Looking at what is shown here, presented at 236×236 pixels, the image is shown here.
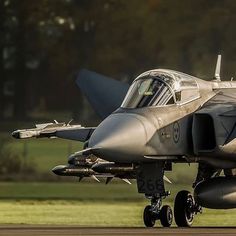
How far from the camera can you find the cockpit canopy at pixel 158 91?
77.2ft

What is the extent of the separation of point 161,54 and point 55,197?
9.66 meters

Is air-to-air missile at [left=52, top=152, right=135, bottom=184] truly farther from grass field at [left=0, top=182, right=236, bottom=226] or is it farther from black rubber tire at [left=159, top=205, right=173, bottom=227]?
black rubber tire at [left=159, top=205, right=173, bottom=227]

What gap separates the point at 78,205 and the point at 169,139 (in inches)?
332

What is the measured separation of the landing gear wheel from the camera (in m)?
24.3

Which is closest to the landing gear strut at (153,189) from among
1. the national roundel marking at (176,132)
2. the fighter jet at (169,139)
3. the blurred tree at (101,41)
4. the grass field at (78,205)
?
the fighter jet at (169,139)

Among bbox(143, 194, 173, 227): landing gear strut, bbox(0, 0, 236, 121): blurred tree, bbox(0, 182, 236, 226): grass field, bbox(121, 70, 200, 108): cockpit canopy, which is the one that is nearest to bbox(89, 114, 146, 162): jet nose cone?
bbox(121, 70, 200, 108): cockpit canopy

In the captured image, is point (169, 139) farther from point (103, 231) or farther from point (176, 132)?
point (103, 231)

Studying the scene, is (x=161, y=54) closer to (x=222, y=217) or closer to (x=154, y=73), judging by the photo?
(x=222, y=217)

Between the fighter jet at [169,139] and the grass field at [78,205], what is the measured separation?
2327 mm

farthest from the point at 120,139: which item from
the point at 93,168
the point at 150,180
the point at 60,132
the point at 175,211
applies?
the point at 60,132

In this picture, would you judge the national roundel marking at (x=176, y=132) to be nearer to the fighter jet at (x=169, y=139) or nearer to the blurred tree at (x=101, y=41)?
the fighter jet at (x=169, y=139)

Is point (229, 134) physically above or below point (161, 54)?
above

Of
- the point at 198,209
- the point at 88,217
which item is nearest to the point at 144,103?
the point at 198,209

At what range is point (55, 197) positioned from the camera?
112ft
